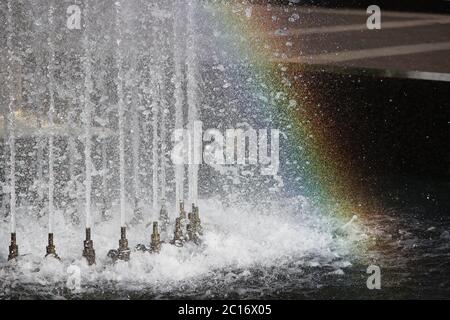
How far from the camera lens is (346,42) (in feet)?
30.5

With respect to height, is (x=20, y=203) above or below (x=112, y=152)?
below

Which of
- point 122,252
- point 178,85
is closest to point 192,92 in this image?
point 178,85

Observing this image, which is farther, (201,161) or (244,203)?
(201,161)

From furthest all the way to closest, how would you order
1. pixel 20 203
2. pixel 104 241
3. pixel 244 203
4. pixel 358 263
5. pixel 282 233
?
pixel 244 203 → pixel 20 203 → pixel 282 233 → pixel 104 241 → pixel 358 263

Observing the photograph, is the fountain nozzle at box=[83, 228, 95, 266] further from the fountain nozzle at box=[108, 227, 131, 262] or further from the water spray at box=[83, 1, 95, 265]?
the fountain nozzle at box=[108, 227, 131, 262]

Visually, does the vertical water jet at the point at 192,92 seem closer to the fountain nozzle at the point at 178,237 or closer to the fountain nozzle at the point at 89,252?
the fountain nozzle at the point at 178,237

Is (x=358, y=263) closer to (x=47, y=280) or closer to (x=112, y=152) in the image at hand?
(x=47, y=280)

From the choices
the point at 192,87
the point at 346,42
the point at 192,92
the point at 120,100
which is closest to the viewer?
the point at 120,100

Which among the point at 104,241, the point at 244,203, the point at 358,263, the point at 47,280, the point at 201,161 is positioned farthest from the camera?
the point at 201,161

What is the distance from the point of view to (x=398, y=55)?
9.27 meters

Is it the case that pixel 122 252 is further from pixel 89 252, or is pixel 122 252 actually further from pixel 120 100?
pixel 120 100
